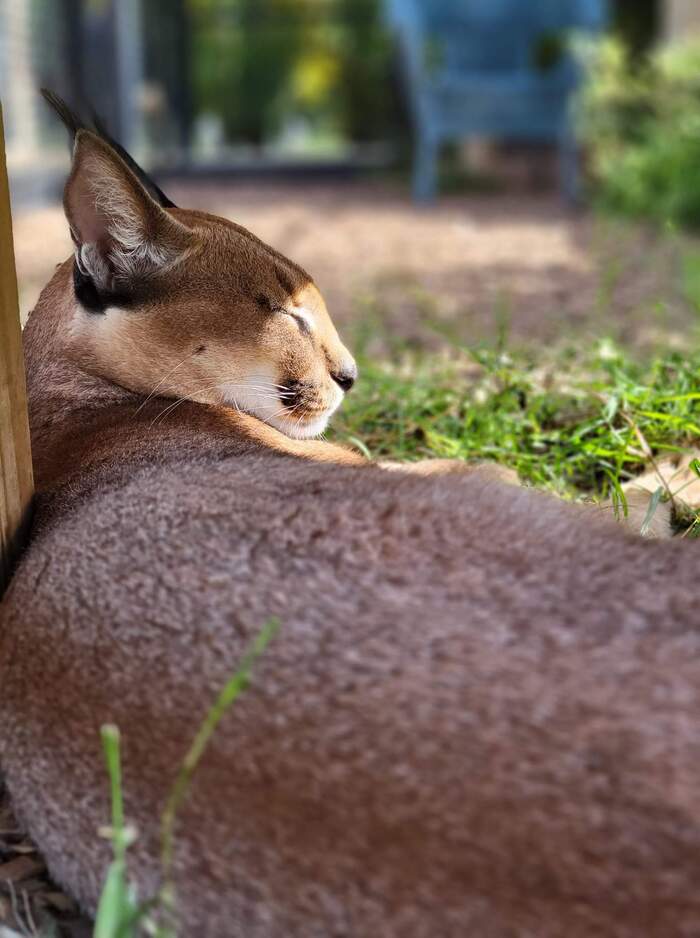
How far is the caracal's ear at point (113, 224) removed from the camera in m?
2.54

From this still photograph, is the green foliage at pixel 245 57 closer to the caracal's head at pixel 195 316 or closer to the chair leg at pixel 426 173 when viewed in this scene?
the chair leg at pixel 426 173

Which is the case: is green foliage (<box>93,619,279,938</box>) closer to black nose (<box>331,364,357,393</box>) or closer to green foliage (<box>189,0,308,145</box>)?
black nose (<box>331,364,357,393</box>)

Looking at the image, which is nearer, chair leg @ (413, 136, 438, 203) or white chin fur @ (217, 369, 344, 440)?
white chin fur @ (217, 369, 344, 440)

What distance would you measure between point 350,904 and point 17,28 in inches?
488

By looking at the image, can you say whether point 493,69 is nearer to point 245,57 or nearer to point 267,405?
point 245,57

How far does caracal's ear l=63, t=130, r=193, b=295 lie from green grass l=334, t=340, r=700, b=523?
3.55 ft

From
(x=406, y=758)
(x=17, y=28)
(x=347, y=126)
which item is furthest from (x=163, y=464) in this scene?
(x=347, y=126)

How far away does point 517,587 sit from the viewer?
181 centimetres

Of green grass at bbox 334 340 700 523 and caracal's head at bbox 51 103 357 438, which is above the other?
caracal's head at bbox 51 103 357 438

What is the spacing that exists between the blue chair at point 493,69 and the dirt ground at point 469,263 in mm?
839

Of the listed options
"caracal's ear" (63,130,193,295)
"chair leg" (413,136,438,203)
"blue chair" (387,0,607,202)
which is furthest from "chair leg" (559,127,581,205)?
"caracal's ear" (63,130,193,295)

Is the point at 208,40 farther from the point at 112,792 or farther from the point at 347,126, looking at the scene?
the point at 112,792

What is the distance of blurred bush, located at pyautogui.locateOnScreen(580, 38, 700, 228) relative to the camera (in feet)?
35.1

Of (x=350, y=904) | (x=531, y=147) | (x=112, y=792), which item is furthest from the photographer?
(x=531, y=147)
